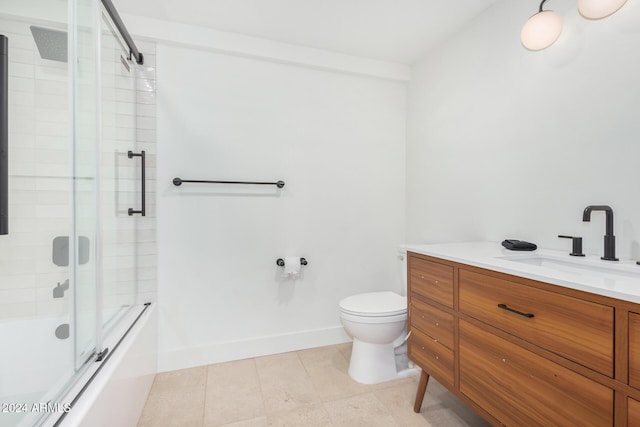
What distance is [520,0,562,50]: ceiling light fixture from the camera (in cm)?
133

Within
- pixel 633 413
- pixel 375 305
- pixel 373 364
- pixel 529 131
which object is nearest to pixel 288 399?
pixel 373 364

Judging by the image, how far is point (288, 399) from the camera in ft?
5.41

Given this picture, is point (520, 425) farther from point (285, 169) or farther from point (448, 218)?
point (285, 169)

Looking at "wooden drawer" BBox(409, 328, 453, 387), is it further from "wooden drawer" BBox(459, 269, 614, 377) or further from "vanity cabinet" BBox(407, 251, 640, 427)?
"wooden drawer" BBox(459, 269, 614, 377)

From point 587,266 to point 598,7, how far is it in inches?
39.9

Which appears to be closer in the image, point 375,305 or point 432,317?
point 432,317

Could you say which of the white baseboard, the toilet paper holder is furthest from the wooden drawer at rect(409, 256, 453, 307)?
the white baseboard

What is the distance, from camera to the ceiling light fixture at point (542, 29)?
133 cm

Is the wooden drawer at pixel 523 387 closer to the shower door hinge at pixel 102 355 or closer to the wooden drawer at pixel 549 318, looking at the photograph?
the wooden drawer at pixel 549 318

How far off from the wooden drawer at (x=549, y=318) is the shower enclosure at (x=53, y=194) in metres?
1.52

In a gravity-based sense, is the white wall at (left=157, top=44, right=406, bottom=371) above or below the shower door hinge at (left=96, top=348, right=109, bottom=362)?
above

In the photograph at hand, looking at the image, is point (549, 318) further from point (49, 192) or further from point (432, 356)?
point (49, 192)

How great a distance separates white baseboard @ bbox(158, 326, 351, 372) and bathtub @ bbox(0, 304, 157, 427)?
0.33 meters

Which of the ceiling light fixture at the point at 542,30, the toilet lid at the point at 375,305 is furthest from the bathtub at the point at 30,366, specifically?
the ceiling light fixture at the point at 542,30
